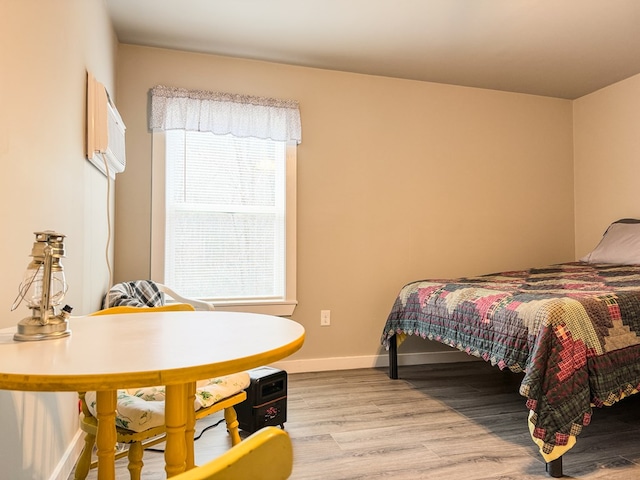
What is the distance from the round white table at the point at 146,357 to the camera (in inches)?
26.9

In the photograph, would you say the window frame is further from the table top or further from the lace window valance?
the table top

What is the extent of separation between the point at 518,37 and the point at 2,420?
326 cm

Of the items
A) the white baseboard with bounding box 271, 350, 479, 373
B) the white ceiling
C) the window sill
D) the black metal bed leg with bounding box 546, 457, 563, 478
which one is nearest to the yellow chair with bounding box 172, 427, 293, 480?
the black metal bed leg with bounding box 546, 457, 563, 478

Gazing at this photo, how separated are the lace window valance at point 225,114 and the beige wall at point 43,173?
33.6 inches

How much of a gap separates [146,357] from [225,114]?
107 inches

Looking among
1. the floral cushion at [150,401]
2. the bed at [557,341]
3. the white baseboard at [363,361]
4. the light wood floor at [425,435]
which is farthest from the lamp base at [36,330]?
the white baseboard at [363,361]

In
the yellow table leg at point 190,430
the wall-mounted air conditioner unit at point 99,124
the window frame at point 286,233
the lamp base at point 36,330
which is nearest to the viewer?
the lamp base at point 36,330

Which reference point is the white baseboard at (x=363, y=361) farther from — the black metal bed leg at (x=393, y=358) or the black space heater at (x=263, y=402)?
the black space heater at (x=263, y=402)

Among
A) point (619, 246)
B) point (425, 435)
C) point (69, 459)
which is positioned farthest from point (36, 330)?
point (619, 246)

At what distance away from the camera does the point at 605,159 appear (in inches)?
155

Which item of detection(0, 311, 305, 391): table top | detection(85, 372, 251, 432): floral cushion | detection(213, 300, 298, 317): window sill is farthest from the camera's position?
detection(213, 300, 298, 317): window sill

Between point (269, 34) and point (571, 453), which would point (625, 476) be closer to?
point (571, 453)

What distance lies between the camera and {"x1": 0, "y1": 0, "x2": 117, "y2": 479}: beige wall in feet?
4.03

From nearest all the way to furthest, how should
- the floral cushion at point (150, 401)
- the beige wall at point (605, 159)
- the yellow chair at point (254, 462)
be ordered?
the yellow chair at point (254, 462) < the floral cushion at point (150, 401) < the beige wall at point (605, 159)
